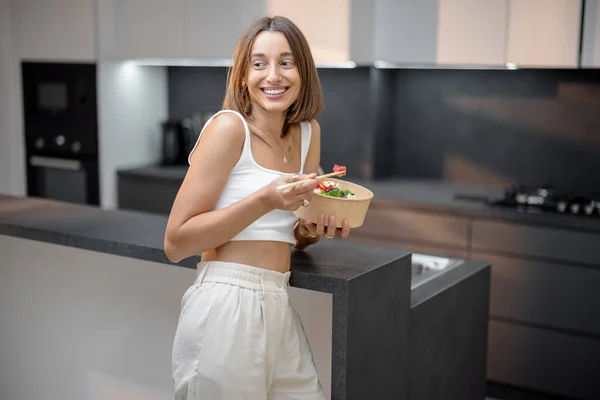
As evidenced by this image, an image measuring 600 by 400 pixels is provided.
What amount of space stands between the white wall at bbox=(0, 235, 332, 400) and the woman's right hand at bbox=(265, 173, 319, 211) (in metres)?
0.74

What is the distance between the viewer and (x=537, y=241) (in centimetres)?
317

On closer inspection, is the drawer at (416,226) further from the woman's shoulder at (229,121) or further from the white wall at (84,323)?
the woman's shoulder at (229,121)

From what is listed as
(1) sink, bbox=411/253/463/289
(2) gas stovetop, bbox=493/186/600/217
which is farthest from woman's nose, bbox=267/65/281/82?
(2) gas stovetop, bbox=493/186/600/217

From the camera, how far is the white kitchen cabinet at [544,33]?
3.21 meters

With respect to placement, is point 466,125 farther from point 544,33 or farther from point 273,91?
point 273,91

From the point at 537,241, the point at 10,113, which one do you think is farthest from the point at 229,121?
the point at 10,113

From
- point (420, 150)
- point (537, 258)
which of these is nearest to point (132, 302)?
point (537, 258)

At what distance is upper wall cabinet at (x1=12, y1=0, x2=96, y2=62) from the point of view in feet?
13.5

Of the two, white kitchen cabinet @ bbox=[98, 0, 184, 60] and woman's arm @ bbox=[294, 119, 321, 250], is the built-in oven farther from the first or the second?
woman's arm @ bbox=[294, 119, 321, 250]

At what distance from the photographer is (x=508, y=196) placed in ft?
11.1

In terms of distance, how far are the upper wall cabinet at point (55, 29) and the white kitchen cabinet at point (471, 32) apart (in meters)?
1.84

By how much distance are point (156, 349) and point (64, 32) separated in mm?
2488

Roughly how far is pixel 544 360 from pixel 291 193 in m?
2.17

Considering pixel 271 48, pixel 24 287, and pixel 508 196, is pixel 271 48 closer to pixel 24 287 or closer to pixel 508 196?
pixel 24 287
